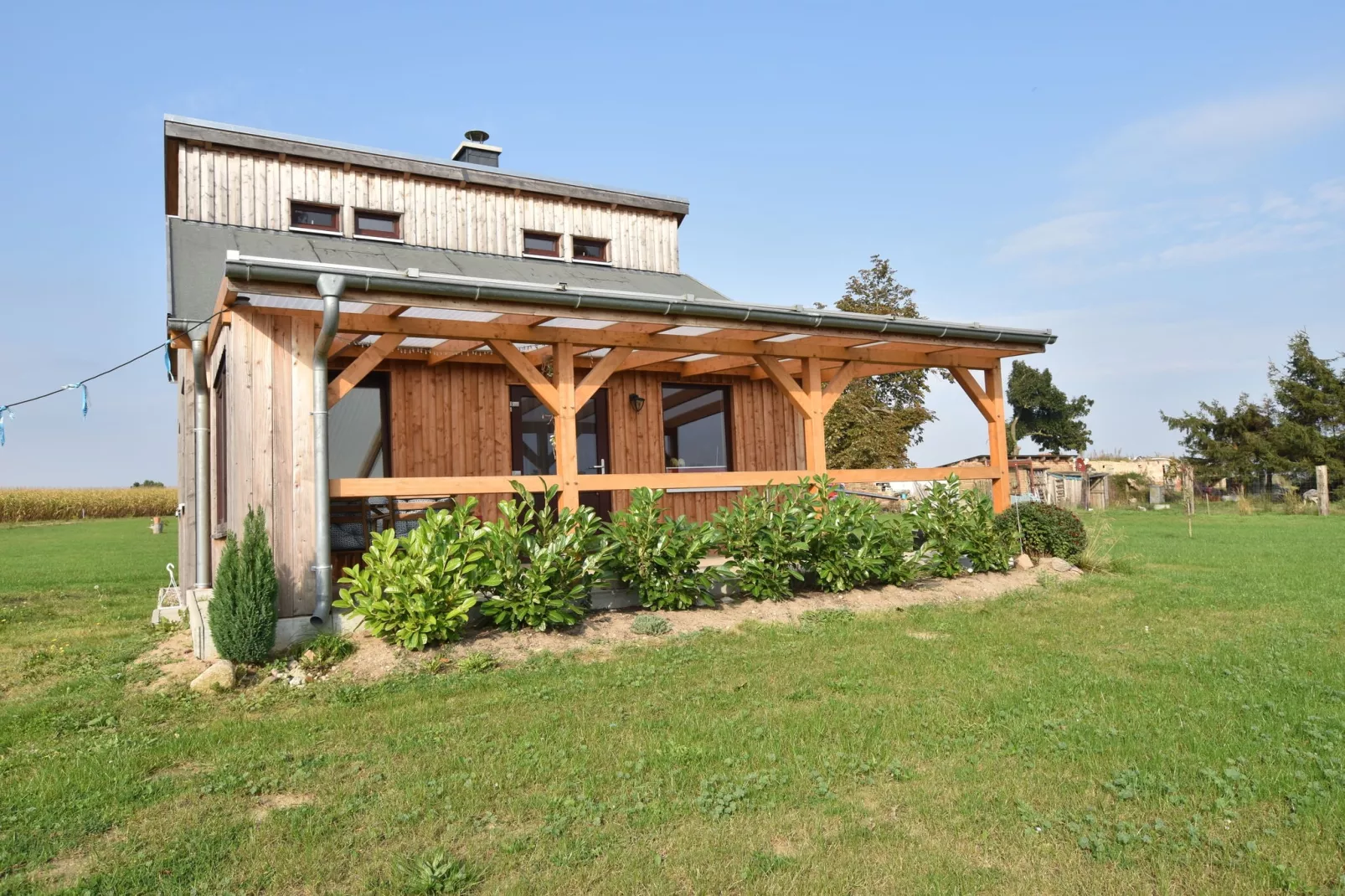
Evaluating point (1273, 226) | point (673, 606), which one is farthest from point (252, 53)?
point (1273, 226)

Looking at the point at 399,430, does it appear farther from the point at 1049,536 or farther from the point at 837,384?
the point at 1049,536

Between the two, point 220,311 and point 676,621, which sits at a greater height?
point 220,311

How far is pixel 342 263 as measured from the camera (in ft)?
32.4

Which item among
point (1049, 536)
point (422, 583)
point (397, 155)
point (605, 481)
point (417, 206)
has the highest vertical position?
point (397, 155)

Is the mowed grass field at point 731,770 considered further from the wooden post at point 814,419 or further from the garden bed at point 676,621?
the wooden post at point 814,419

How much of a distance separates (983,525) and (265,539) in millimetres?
7443

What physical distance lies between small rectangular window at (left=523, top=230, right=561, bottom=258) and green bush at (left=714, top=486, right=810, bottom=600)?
6935 mm

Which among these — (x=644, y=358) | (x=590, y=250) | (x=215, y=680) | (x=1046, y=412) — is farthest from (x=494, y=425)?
(x=1046, y=412)

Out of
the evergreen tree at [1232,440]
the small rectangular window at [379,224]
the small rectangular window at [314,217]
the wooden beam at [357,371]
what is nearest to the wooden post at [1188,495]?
the evergreen tree at [1232,440]

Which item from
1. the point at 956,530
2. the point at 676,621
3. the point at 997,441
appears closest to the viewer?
the point at 676,621

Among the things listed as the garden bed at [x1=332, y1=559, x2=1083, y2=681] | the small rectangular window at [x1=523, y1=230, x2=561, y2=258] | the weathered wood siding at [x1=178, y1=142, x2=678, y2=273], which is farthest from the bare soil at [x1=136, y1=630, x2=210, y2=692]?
the small rectangular window at [x1=523, y1=230, x2=561, y2=258]

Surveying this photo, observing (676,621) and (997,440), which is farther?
(997,440)

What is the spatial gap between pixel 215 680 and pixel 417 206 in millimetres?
8993

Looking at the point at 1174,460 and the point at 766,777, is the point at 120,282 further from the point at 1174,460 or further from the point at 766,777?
the point at 1174,460
